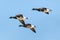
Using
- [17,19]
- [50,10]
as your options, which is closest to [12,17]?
[17,19]

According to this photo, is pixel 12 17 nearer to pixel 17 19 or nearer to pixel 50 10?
pixel 17 19

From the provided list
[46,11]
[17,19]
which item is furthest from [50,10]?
[17,19]

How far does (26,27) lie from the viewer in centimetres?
16475

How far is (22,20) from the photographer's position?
163000 millimetres

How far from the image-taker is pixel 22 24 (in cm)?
16488

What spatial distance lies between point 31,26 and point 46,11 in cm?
829

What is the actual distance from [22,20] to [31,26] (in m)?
5.90

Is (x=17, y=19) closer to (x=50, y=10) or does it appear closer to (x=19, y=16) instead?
(x=19, y=16)

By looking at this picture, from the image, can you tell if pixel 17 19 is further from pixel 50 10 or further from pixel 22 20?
pixel 50 10

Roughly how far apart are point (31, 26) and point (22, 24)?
13.7ft

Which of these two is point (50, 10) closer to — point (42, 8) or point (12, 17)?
point (42, 8)

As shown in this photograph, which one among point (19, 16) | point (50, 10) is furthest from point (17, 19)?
point (50, 10)

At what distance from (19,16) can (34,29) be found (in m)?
10.2

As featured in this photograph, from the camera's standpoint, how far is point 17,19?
163 meters
